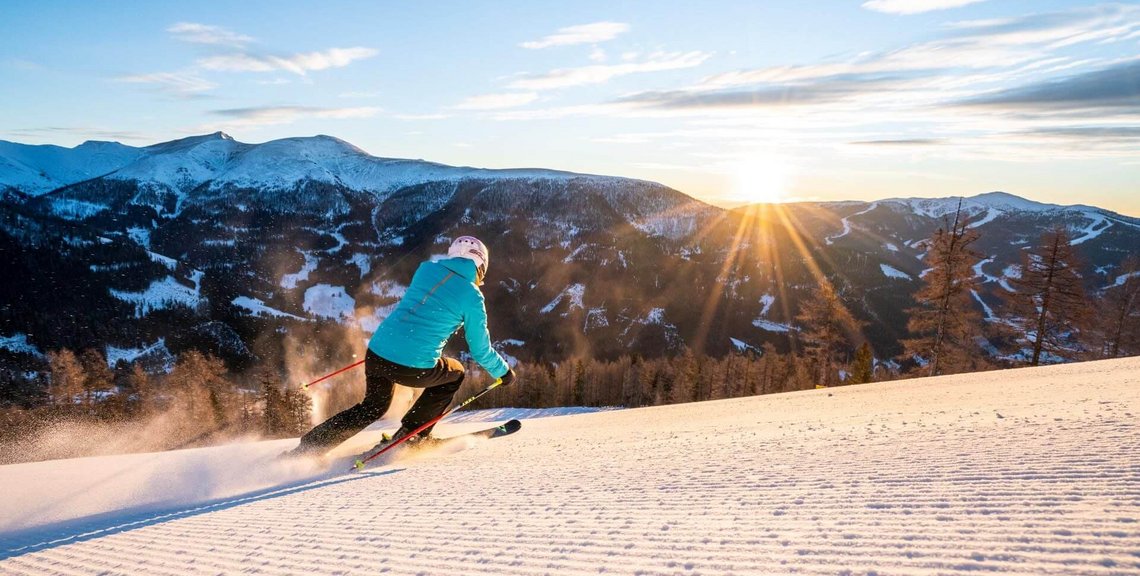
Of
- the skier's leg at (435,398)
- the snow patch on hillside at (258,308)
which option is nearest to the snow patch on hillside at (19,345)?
the snow patch on hillside at (258,308)

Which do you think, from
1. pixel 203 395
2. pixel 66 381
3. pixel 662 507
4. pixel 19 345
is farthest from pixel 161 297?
pixel 662 507

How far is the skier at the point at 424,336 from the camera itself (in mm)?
5625

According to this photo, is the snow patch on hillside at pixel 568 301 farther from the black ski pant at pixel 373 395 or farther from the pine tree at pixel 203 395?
the black ski pant at pixel 373 395

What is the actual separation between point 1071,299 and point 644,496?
96.6 feet

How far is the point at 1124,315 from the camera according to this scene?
101 ft

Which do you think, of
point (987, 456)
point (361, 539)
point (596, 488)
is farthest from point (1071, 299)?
point (361, 539)

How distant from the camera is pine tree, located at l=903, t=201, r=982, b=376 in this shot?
22781 mm

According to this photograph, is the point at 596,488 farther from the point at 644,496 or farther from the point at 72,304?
the point at 72,304

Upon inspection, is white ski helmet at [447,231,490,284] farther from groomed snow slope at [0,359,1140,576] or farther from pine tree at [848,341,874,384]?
pine tree at [848,341,874,384]

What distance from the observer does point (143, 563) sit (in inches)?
119

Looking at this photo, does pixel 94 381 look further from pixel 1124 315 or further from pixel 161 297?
pixel 161 297

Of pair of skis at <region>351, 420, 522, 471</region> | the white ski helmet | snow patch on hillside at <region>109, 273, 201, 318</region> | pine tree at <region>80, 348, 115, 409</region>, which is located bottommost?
snow patch on hillside at <region>109, 273, 201, 318</region>

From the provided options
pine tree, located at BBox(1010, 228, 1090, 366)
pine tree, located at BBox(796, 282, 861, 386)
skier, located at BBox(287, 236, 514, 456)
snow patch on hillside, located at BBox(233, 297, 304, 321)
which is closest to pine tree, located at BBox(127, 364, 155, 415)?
pine tree, located at BBox(796, 282, 861, 386)

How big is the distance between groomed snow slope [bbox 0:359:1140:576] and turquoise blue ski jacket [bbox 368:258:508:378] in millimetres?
1257
